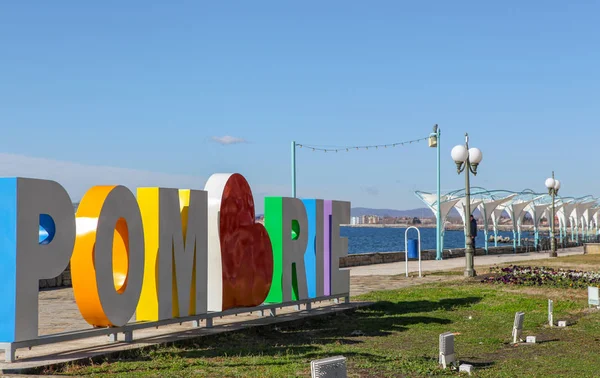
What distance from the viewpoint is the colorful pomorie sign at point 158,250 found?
10.2m

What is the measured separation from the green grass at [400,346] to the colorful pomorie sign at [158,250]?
2.68ft

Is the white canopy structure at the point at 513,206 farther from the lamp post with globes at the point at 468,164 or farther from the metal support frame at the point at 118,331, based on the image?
the metal support frame at the point at 118,331

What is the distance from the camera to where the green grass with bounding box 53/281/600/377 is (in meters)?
10.3

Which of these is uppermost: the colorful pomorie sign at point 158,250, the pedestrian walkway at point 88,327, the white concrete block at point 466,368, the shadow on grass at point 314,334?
the colorful pomorie sign at point 158,250

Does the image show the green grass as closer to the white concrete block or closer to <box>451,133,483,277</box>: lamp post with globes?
the white concrete block

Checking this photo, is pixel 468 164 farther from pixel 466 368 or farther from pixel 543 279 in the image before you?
pixel 466 368

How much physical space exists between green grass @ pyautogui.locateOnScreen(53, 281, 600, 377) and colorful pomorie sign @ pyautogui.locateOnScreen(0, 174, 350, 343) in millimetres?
817

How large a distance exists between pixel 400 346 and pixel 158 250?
4.10 m

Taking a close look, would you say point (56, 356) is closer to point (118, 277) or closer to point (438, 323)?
point (118, 277)

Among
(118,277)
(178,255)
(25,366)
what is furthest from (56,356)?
(178,255)

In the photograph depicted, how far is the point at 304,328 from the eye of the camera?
14891 mm

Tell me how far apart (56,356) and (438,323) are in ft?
25.7

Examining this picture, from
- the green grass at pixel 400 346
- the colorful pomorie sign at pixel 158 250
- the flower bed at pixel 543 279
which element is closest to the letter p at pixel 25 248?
the colorful pomorie sign at pixel 158 250

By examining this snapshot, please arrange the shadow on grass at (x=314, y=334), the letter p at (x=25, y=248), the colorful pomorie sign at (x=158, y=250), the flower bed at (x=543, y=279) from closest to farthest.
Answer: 1. the letter p at (x=25, y=248)
2. the colorful pomorie sign at (x=158, y=250)
3. the shadow on grass at (x=314, y=334)
4. the flower bed at (x=543, y=279)
